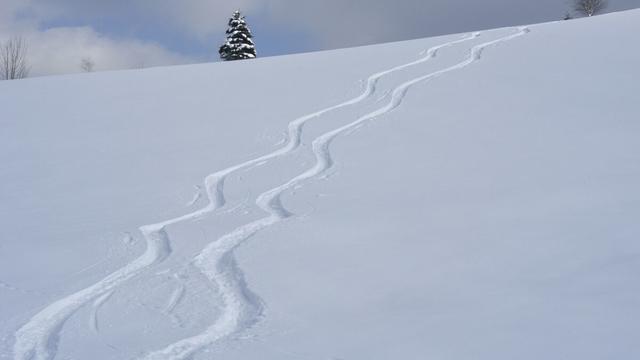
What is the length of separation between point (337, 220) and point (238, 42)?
2519cm

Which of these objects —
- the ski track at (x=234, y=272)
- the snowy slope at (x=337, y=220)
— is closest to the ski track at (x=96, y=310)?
the snowy slope at (x=337, y=220)

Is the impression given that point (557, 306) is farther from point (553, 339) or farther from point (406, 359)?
point (406, 359)

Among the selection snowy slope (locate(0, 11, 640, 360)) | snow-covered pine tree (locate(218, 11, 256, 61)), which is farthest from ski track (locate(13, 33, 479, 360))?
snow-covered pine tree (locate(218, 11, 256, 61))

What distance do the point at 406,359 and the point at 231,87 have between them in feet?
28.7

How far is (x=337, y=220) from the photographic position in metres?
4.99

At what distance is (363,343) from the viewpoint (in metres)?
3.13

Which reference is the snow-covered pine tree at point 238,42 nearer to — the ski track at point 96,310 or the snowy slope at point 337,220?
the snowy slope at point 337,220

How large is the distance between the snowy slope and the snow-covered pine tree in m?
18.6

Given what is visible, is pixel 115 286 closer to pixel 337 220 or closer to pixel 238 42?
pixel 337 220

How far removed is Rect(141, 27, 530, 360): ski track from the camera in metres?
3.27

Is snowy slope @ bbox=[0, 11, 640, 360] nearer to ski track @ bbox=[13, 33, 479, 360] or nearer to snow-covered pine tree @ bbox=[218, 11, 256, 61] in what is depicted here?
ski track @ bbox=[13, 33, 479, 360]

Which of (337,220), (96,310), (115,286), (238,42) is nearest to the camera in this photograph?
(96,310)

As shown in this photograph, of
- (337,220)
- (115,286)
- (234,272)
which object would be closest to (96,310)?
(115,286)

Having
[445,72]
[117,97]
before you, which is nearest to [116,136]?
[117,97]
